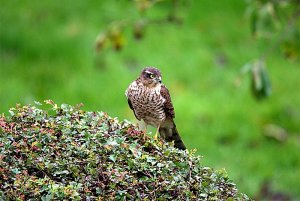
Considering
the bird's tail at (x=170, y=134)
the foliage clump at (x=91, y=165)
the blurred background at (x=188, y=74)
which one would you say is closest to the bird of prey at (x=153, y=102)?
the bird's tail at (x=170, y=134)

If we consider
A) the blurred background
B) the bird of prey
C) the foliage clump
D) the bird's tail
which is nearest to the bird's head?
the bird of prey

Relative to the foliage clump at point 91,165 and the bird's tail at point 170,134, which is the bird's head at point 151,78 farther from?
the foliage clump at point 91,165

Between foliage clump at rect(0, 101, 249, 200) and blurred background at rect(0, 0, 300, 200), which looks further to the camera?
blurred background at rect(0, 0, 300, 200)

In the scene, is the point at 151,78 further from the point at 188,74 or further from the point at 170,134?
the point at 188,74

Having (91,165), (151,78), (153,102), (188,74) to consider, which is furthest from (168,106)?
(188,74)

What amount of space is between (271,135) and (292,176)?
1015 millimetres

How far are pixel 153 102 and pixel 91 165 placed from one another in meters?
2.13

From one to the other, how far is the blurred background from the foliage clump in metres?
4.53

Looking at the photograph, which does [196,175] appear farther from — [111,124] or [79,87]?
[79,87]

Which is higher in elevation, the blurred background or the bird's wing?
the blurred background

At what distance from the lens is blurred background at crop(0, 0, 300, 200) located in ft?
32.4

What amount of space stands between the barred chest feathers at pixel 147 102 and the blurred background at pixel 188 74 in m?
2.76

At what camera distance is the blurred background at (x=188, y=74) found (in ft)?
32.4

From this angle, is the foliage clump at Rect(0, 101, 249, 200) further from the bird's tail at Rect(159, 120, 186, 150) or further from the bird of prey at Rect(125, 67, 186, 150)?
the bird of prey at Rect(125, 67, 186, 150)
